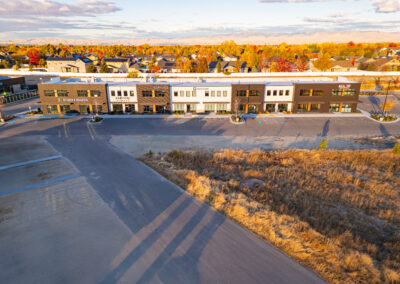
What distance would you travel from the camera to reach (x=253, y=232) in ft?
51.3

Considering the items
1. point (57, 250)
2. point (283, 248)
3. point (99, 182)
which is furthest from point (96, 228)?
point (283, 248)

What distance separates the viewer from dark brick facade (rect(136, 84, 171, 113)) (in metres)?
49.6

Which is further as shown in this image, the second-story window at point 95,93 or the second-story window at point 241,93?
the second-story window at point 241,93

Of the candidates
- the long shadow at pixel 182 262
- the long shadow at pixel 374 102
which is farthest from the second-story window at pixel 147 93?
the long shadow at pixel 374 102

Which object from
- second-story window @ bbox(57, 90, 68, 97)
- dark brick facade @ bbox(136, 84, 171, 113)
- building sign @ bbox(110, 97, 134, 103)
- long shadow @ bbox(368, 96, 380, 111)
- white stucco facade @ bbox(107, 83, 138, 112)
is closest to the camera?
second-story window @ bbox(57, 90, 68, 97)

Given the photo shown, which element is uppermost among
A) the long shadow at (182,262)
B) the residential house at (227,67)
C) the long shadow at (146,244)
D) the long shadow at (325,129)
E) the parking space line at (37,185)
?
the residential house at (227,67)

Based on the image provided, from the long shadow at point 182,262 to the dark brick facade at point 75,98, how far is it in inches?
1595

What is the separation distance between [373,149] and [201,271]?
98.6 feet

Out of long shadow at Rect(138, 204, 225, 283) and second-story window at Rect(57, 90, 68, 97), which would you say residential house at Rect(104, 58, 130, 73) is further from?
long shadow at Rect(138, 204, 225, 283)

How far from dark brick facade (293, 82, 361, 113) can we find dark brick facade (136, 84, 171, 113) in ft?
85.6

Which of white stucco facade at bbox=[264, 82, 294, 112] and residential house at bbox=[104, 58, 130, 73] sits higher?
residential house at bbox=[104, 58, 130, 73]

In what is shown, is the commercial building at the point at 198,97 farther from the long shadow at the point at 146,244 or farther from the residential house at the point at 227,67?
the residential house at the point at 227,67

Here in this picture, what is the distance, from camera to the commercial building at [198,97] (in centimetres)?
4922

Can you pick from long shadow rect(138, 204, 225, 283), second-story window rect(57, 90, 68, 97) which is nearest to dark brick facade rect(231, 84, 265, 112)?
second-story window rect(57, 90, 68, 97)
